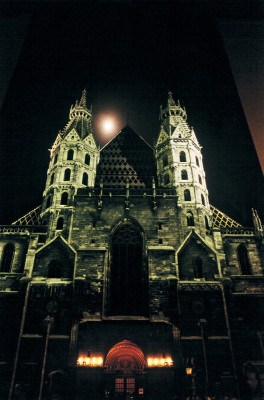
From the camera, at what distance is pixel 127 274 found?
21547 mm

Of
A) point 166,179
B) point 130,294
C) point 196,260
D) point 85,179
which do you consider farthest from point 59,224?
point 196,260

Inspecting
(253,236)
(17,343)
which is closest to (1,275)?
(17,343)

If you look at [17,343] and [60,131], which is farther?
[60,131]

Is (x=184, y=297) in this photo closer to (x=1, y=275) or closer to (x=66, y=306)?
(x=66, y=306)

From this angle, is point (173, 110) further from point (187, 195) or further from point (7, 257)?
point (7, 257)

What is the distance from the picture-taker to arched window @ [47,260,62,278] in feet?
69.9

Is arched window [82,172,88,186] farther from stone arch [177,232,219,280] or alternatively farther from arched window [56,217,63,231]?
stone arch [177,232,219,280]

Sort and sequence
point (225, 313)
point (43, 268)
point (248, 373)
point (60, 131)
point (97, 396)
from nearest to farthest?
point (97, 396) < point (248, 373) < point (225, 313) < point (43, 268) < point (60, 131)

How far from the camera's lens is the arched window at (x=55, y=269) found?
69.9 feet

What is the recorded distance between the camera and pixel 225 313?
19.8m

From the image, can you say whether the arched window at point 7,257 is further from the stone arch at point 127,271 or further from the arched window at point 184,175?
the arched window at point 184,175

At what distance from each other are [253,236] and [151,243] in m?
9.08

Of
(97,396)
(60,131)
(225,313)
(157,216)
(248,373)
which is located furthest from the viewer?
(60,131)

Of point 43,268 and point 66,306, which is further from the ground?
point 43,268
